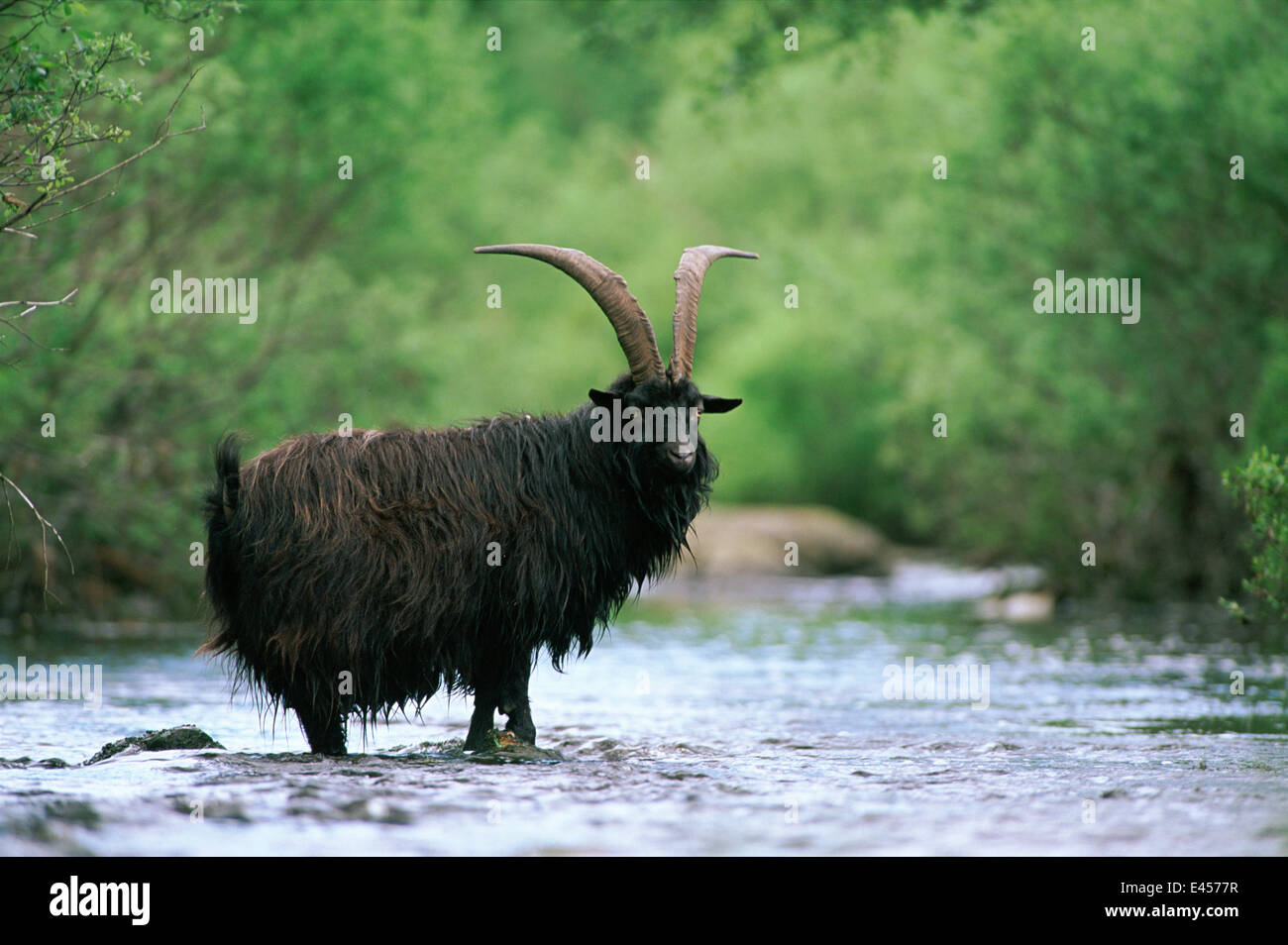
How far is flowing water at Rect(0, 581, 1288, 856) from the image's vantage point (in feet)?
21.1

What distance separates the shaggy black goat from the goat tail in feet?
0.04

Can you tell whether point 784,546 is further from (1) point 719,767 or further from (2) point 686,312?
(1) point 719,767

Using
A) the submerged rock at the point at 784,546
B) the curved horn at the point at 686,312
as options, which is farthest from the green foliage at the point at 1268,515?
the submerged rock at the point at 784,546

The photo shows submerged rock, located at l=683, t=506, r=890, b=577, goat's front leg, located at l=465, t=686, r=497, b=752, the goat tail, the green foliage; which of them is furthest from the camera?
submerged rock, located at l=683, t=506, r=890, b=577

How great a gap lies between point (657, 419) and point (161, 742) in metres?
3.41

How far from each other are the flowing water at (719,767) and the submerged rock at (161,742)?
0.22m

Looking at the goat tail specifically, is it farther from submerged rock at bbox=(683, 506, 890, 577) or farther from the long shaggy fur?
submerged rock at bbox=(683, 506, 890, 577)

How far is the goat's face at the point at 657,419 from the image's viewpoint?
8625 mm

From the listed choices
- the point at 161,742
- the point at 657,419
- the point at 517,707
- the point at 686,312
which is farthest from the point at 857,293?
the point at 161,742

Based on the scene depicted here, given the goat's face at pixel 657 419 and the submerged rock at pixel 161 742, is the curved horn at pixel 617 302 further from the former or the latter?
the submerged rock at pixel 161 742

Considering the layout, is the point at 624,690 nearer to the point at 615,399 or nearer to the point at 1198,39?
the point at 615,399

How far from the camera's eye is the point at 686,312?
30.0ft

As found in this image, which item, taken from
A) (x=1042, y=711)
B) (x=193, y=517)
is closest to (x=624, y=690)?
(x=1042, y=711)

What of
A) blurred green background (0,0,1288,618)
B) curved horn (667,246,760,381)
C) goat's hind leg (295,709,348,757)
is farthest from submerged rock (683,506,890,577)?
goat's hind leg (295,709,348,757)
